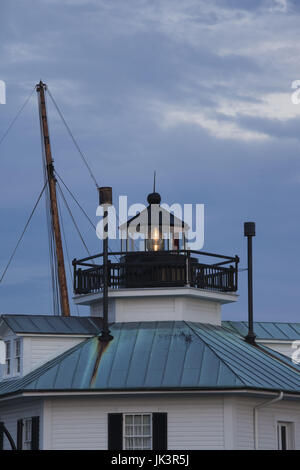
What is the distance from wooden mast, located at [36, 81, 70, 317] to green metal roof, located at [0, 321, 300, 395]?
50.1ft

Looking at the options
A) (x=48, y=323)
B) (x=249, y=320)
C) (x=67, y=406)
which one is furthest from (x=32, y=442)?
(x=249, y=320)

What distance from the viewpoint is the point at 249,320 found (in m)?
55.0

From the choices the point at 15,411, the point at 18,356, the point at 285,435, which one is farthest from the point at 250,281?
the point at 15,411

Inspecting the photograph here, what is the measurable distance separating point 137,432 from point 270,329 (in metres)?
11.0

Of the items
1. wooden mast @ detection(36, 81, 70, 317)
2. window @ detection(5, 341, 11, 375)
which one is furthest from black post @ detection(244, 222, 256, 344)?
wooden mast @ detection(36, 81, 70, 317)

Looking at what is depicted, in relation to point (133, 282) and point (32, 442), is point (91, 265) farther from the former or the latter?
point (32, 442)

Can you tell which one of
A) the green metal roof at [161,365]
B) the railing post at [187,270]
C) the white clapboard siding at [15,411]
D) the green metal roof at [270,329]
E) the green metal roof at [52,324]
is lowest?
the white clapboard siding at [15,411]

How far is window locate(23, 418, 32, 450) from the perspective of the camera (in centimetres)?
5069

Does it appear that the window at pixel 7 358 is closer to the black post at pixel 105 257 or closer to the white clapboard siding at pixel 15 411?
the white clapboard siding at pixel 15 411

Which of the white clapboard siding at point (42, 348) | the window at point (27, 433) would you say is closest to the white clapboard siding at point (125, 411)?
the window at point (27, 433)

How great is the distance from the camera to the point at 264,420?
50375 millimetres

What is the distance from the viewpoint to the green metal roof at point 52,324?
5291 centimetres

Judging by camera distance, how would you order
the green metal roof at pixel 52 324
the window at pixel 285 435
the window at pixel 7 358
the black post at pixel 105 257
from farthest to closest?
the window at pixel 7 358 < the green metal roof at pixel 52 324 < the black post at pixel 105 257 < the window at pixel 285 435

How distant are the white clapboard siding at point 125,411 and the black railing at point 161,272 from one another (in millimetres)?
5571
